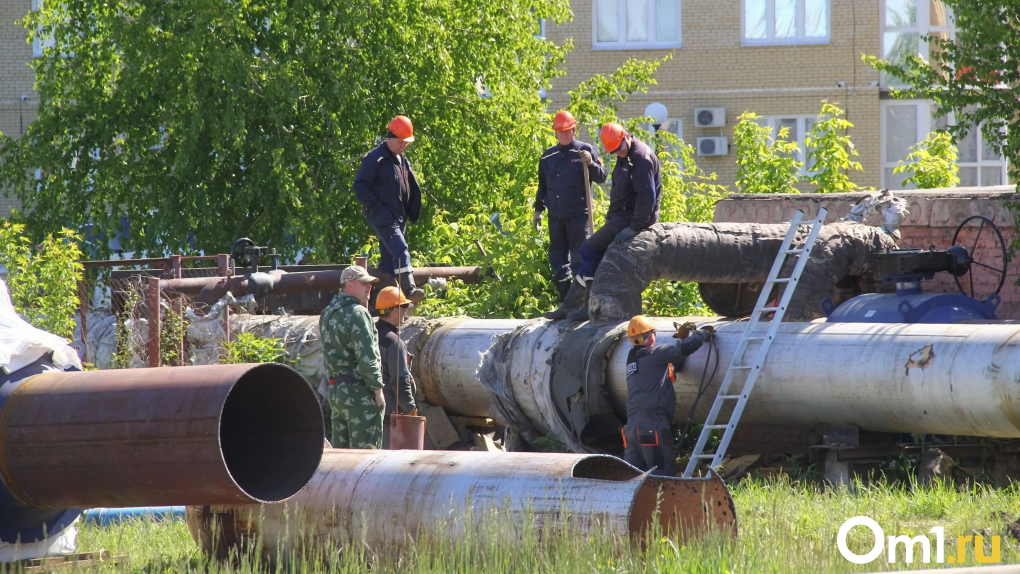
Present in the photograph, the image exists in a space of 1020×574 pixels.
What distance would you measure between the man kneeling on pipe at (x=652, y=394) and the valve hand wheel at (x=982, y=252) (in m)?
3.23

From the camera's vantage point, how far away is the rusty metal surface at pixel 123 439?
5176 millimetres

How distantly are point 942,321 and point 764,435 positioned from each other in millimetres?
1772

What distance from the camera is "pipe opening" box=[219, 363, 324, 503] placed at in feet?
19.1

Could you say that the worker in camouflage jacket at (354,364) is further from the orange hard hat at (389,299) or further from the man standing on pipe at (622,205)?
the man standing on pipe at (622,205)

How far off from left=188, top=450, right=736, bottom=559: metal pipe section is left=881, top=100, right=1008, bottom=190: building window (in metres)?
19.6

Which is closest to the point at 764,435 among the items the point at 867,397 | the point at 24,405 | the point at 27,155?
the point at 867,397

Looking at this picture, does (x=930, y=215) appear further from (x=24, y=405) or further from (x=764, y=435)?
(x=24, y=405)

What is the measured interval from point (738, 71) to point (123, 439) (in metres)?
20.9

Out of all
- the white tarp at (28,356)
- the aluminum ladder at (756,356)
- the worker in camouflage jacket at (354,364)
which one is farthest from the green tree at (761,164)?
the white tarp at (28,356)

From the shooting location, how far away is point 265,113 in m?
17.8

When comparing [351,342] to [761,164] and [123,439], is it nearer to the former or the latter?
[123,439]

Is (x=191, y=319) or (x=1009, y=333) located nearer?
(x=1009, y=333)

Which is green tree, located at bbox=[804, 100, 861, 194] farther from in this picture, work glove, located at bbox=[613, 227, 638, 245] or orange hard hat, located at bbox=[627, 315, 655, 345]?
orange hard hat, located at bbox=[627, 315, 655, 345]

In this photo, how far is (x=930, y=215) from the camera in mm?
11602
